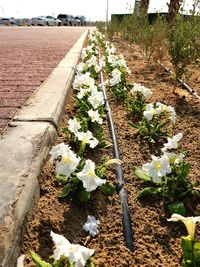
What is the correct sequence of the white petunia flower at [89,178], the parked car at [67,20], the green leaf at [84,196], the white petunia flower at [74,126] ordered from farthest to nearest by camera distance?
the parked car at [67,20], the white petunia flower at [74,126], the green leaf at [84,196], the white petunia flower at [89,178]

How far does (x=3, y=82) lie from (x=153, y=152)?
2756mm

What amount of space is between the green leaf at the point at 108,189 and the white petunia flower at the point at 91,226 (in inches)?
13.1

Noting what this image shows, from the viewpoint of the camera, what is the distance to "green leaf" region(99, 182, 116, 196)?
2.53 meters

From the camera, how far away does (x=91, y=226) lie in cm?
217

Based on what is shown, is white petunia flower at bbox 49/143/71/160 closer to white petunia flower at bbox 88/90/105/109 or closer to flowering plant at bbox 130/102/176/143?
flowering plant at bbox 130/102/176/143

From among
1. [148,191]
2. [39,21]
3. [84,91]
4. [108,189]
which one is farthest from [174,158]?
[39,21]

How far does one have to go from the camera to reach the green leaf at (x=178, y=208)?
231 cm

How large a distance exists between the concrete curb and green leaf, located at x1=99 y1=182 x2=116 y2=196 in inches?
17.9

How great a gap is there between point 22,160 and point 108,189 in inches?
24.2

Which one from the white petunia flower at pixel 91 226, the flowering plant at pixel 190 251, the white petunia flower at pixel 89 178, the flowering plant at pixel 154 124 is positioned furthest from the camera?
the flowering plant at pixel 154 124

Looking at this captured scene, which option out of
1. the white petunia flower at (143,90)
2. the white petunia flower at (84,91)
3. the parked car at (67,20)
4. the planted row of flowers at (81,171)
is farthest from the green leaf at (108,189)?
the parked car at (67,20)

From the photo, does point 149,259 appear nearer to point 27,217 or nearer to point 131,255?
point 131,255

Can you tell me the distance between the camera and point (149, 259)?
6.56 feet

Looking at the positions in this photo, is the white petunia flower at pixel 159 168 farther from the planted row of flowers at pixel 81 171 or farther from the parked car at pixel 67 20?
the parked car at pixel 67 20
